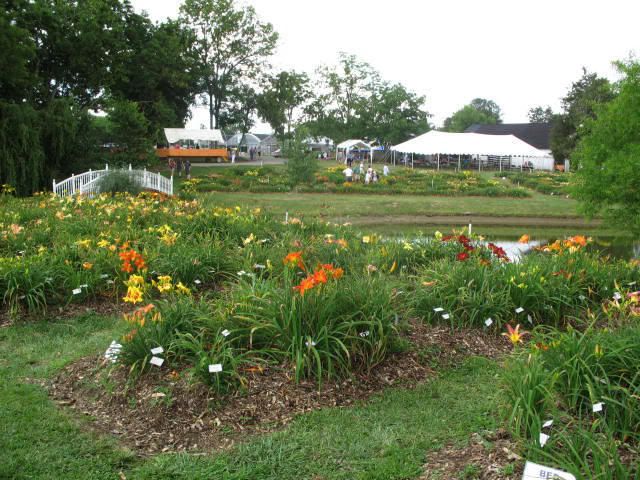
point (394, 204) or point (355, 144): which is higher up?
point (355, 144)

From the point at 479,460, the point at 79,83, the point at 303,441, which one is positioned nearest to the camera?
the point at 479,460

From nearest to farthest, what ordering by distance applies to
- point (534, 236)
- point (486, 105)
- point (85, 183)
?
point (534, 236) → point (85, 183) → point (486, 105)

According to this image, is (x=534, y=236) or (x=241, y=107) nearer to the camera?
(x=534, y=236)

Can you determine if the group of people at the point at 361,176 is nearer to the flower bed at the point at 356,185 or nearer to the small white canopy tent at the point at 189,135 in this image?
the flower bed at the point at 356,185

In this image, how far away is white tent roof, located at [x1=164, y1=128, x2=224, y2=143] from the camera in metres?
51.1

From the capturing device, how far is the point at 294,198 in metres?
28.4

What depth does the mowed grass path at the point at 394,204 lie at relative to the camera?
24609mm

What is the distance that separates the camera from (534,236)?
20562 millimetres

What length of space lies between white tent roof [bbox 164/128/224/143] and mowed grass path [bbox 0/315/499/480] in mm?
47579

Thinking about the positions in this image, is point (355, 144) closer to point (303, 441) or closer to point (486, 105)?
point (303, 441)

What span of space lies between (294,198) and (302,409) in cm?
2412

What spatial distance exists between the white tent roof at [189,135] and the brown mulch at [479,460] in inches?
1951

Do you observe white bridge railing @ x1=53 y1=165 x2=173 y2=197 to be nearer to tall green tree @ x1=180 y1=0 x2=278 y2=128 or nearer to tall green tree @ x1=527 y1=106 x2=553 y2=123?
tall green tree @ x1=180 y1=0 x2=278 y2=128

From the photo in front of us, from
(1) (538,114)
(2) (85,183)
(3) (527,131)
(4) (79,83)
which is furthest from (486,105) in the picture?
(2) (85,183)
